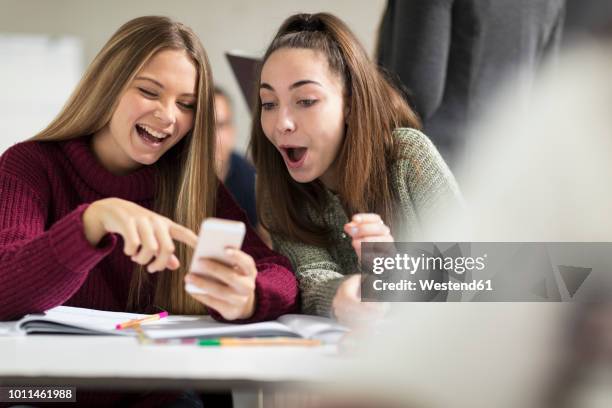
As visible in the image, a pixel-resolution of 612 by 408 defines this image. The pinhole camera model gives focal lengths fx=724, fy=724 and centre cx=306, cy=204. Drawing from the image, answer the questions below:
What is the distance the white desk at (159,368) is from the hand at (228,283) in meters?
0.14

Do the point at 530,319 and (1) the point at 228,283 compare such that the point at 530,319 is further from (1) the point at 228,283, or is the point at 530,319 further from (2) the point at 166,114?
(2) the point at 166,114

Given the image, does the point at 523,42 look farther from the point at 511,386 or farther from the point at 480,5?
the point at 511,386

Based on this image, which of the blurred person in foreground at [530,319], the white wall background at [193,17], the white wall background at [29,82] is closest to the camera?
the blurred person in foreground at [530,319]

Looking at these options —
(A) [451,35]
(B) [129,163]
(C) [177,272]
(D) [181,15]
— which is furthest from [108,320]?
(D) [181,15]

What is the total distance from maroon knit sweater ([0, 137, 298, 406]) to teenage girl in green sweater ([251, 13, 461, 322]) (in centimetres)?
9

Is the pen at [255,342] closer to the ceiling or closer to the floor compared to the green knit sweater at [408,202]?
closer to the floor

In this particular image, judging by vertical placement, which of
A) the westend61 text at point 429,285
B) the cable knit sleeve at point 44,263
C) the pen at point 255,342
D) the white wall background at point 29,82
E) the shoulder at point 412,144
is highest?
the white wall background at point 29,82

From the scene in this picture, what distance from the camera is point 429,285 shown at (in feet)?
2.99

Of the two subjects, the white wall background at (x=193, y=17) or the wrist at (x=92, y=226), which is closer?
the wrist at (x=92, y=226)

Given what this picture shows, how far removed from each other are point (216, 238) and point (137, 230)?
97 millimetres

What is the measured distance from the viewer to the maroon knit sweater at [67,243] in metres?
0.85

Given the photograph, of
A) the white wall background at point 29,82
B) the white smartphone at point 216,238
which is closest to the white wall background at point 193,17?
the white wall background at point 29,82

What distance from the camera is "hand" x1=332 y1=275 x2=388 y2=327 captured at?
34.8 inches

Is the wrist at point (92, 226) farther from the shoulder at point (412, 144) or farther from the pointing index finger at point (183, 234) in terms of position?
the shoulder at point (412, 144)
